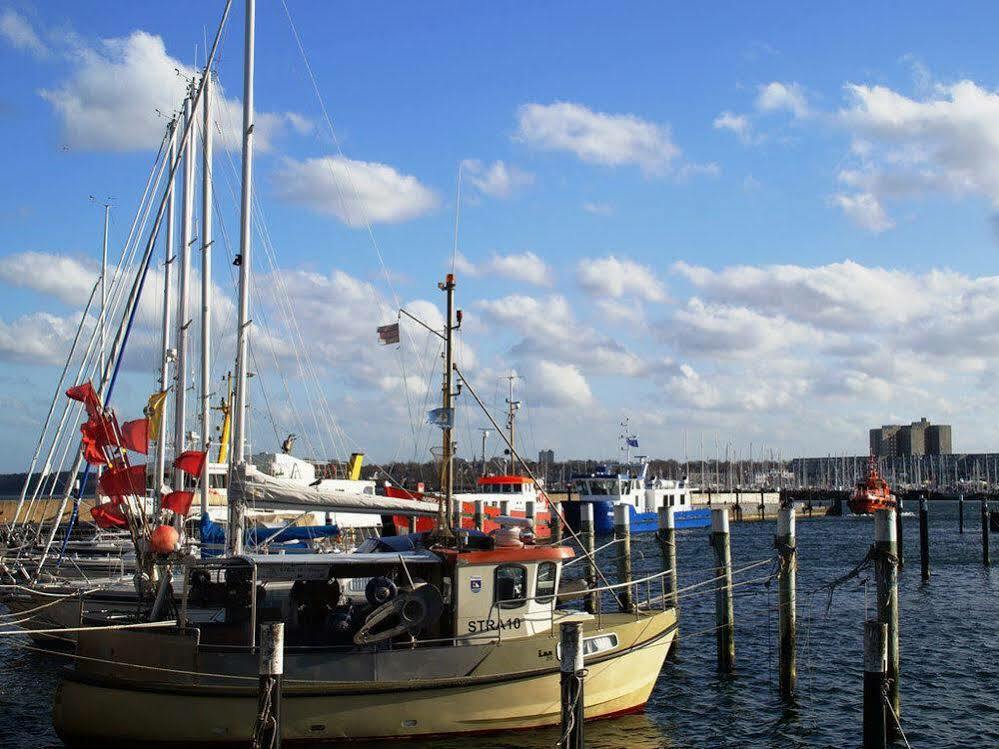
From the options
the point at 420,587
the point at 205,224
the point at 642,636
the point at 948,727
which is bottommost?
the point at 948,727

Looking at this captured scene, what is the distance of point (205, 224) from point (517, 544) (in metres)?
14.4

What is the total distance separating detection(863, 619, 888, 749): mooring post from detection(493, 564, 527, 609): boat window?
20.7 feet

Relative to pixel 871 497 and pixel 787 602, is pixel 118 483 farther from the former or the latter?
pixel 871 497

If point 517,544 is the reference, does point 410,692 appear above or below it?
below

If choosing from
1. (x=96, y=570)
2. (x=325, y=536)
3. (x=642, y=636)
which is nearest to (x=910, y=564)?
(x=325, y=536)

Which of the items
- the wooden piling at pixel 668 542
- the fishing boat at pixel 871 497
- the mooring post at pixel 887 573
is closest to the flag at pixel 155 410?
the wooden piling at pixel 668 542

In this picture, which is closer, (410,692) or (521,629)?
(410,692)

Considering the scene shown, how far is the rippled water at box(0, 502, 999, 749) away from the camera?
18156mm

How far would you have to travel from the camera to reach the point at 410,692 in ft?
53.8

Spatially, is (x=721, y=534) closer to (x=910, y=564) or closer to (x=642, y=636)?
(x=642, y=636)

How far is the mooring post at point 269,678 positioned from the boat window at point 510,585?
4.76 m

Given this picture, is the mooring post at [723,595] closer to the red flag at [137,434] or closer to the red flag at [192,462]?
the red flag at [192,462]

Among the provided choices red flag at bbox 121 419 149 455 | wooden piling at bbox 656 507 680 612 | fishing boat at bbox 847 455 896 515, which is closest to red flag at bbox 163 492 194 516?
red flag at bbox 121 419 149 455

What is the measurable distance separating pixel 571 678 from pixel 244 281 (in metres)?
13.9
